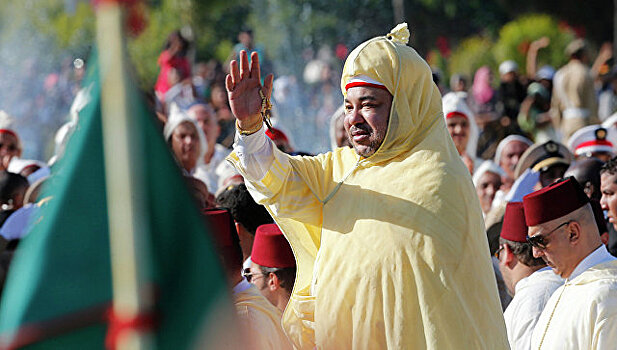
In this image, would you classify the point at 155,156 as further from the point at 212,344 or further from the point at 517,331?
the point at 517,331

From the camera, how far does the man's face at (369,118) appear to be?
4.19 meters

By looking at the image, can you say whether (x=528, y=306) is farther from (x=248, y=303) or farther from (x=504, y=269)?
(x=248, y=303)

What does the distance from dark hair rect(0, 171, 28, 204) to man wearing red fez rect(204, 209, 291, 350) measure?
10.8 ft

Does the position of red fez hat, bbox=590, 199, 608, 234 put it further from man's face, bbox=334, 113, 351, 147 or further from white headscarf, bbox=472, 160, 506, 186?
man's face, bbox=334, 113, 351, 147

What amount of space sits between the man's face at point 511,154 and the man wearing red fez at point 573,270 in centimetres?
487

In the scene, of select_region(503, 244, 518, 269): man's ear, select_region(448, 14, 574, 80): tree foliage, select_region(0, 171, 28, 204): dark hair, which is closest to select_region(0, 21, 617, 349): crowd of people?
select_region(503, 244, 518, 269): man's ear

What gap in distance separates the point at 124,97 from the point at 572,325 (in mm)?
2903

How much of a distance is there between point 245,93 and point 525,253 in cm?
231

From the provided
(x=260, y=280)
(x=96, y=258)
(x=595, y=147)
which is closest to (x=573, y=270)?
(x=260, y=280)

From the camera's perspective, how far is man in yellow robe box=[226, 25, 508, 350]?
395 cm

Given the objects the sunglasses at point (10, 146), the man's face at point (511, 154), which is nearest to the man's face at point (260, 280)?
the man's face at point (511, 154)

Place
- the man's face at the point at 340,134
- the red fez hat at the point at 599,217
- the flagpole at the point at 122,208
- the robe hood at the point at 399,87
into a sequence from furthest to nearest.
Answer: the man's face at the point at 340,134 → the red fez hat at the point at 599,217 → the robe hood at the point at 399,87 → the flagpole at the point at 122,208

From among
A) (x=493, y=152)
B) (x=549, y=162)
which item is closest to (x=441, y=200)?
(x=549, y=162)

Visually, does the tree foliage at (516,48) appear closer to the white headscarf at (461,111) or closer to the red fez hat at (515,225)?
the white headscarf at (461,111)
